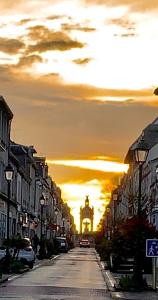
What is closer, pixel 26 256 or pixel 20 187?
pixel 26 256

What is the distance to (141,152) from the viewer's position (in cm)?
2958

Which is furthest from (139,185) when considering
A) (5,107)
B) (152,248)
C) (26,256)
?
(5,107)

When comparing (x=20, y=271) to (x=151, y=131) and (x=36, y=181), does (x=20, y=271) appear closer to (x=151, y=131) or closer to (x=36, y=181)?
(x=151, y=131)

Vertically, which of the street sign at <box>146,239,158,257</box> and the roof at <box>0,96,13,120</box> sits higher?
the roof at <box>0,96,13,120</box>

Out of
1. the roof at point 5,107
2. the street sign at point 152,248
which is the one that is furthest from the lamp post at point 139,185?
the roof at point 5,107

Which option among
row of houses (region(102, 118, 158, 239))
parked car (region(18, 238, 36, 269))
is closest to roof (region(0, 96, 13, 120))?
row of houses (region(102, 118, 158, 239))

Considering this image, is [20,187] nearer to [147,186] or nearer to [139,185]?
[147,186]

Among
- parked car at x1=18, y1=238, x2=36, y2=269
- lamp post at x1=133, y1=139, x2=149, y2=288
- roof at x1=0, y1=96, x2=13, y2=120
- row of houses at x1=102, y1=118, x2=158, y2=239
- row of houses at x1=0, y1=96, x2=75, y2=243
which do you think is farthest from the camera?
row of houses at x1=0, y1=96, x2=75, y2=243

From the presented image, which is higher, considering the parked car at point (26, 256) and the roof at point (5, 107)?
the roof at point (5, 107)

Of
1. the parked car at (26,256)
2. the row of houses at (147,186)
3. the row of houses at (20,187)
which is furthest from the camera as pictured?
the row of houses at (20,187)

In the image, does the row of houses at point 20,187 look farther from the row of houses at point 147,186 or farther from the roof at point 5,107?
the row of houses at point 147,186

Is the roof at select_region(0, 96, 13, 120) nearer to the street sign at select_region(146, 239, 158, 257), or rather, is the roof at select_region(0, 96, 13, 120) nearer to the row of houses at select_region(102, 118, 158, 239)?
the row of houses at select_region(102, 118, 158, 239)

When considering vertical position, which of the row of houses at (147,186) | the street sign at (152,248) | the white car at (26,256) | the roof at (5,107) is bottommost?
the white car at (26,256)

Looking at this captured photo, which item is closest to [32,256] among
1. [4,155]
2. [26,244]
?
[26,244]
